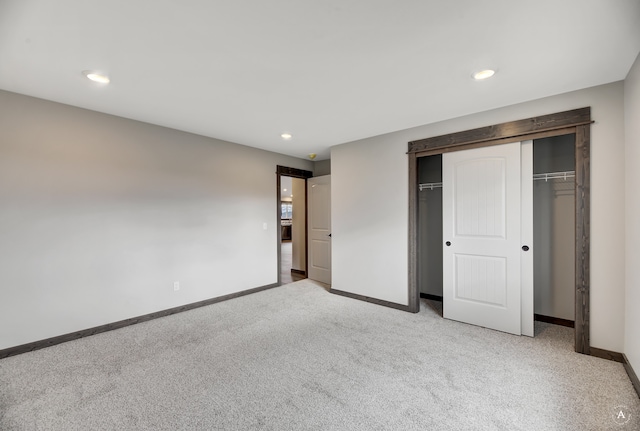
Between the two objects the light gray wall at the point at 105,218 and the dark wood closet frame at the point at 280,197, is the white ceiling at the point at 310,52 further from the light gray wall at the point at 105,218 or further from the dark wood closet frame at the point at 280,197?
the dark wood closet frame at the point at 280,197

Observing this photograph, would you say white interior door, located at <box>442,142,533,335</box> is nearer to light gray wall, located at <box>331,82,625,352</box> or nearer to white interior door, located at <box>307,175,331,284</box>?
light gray wall, located at <box>331,82,625,352</box>

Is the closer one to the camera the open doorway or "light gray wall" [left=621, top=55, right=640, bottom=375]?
"light gray wall" [left=621, top=55, right=640, bottom=375]

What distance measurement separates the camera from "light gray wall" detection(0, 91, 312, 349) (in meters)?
2.61

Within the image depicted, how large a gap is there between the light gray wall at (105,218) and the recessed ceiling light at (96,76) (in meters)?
0.92

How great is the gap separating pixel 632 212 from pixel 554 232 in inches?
46.3

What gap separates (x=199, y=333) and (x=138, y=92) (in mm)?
2512

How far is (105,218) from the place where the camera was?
3.11 m

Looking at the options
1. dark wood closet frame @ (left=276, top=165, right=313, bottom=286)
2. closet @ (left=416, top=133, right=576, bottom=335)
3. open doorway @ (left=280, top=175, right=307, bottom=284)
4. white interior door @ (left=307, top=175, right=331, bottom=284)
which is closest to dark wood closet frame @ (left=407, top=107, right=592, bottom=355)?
closet @ (left=416, top=133, right=576, bottom=335)

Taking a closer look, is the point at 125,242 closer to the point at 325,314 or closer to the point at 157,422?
the point at 157,422

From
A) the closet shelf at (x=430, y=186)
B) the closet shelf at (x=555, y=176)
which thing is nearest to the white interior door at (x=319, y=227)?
the closet shelf at (x=430, y=186)

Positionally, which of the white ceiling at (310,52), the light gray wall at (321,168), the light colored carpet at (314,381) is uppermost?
the white ceiling at (310,52)

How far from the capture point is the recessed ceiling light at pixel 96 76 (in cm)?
222

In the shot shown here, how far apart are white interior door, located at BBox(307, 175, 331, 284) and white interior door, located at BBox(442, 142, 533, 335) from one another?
89.3 inches

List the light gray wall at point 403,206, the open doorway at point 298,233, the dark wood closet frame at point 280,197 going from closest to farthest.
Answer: the light gray wall at point 403,206, the dark wood closet frame at point 280,197, the open doorway at point 298,233
